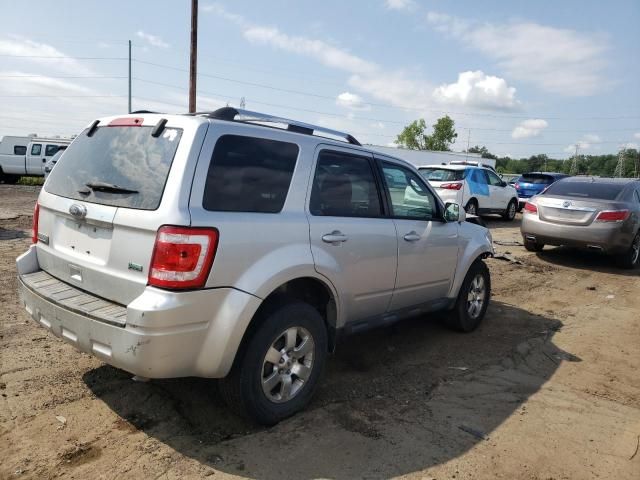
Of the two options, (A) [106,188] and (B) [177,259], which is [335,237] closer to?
(B) [177,259]

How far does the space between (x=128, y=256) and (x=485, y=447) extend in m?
2.43

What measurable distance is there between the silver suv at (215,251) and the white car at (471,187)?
409 inches

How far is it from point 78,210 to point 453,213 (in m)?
3.26

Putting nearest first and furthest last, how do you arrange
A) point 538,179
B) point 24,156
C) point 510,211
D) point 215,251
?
point 215,251
point 510,211
point 538,179
point 24,156

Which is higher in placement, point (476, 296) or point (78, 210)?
point (78, 210)

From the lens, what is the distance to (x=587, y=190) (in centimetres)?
945

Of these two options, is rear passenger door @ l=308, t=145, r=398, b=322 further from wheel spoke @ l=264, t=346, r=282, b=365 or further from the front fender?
the front fender

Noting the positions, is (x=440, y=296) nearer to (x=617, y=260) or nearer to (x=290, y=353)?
(x=290, y=353)

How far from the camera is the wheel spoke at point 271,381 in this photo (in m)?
3.12

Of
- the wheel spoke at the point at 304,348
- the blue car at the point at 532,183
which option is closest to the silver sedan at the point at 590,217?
the wheel spoke at the point at 304,348

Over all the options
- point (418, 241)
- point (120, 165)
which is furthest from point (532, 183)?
point (120, 165)

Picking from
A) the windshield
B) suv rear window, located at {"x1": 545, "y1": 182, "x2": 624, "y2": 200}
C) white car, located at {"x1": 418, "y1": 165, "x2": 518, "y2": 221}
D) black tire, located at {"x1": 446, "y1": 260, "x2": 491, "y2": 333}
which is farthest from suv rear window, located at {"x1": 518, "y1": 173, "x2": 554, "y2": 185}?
black tire, located at {"x1": 446, "y1": 260, "x2": 491, "y2": 333}

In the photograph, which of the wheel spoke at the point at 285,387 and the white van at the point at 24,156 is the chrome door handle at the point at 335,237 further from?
the white van at the point at 24,156

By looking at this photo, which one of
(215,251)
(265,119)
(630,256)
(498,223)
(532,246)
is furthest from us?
(498,223)
